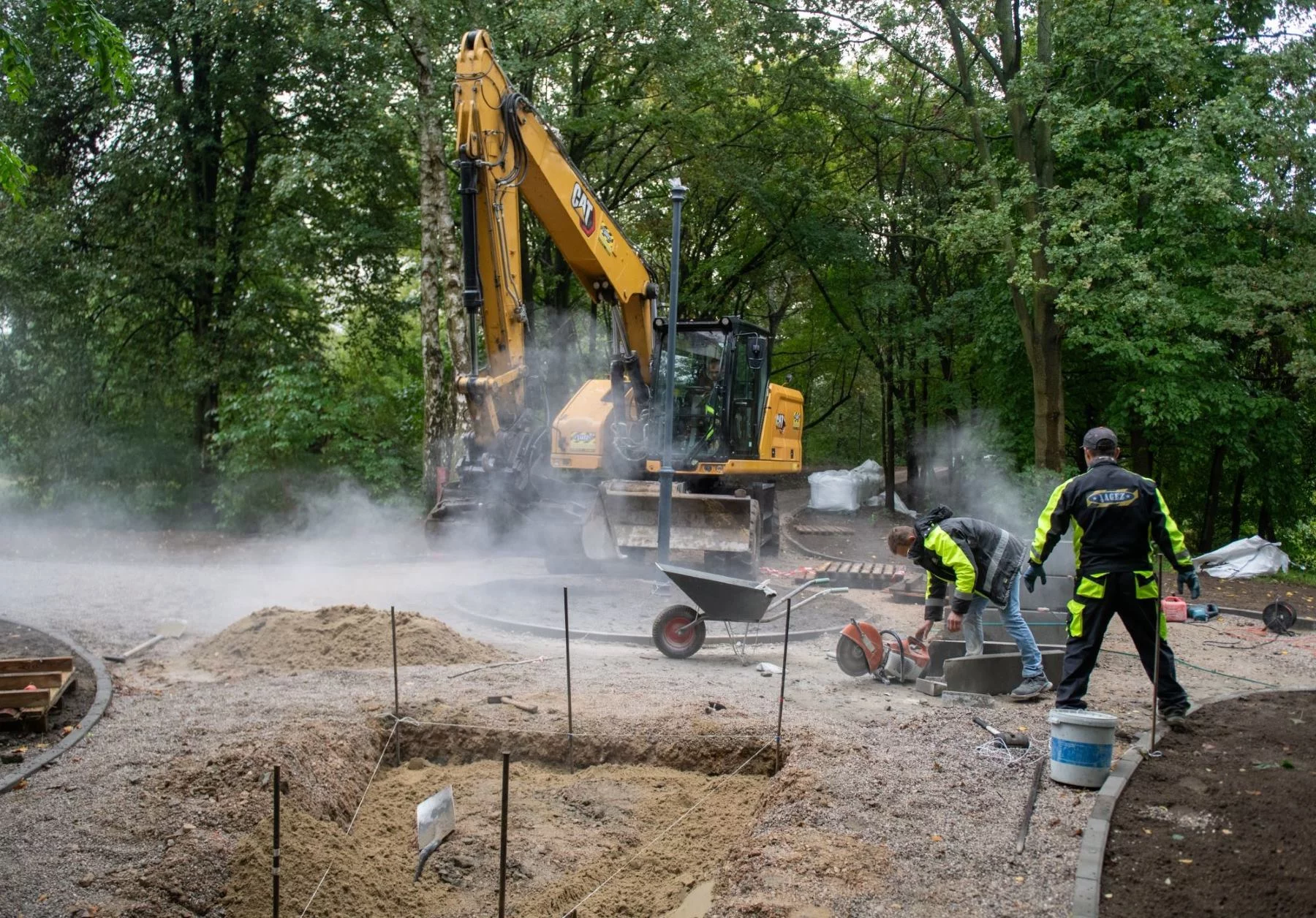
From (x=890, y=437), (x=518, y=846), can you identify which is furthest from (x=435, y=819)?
(x=890, y=437)

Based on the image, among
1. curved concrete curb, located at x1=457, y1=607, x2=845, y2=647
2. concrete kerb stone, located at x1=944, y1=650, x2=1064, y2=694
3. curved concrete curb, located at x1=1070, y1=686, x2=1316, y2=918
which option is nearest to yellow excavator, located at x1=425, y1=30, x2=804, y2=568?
curved concrete curb, located at x1=457, y1=607, x2=845, y2=647

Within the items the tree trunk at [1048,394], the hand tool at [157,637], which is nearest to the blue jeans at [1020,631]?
the hand tool at [157,637]

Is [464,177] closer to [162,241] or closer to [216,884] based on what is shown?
[216,884]

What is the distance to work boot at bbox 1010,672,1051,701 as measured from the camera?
24.0ft

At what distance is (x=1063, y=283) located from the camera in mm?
14133

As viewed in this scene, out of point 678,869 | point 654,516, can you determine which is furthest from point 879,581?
point 678,869

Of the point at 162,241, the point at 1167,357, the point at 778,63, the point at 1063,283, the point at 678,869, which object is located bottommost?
the point at 678,869

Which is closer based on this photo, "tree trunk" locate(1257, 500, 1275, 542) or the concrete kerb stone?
the concrete kerb stone

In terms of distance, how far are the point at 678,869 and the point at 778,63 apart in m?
17.6

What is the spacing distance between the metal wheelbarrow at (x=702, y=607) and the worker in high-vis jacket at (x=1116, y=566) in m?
2.29

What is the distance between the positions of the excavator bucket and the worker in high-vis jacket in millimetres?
Answer: 5849

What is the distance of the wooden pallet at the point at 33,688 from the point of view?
6.21 metres

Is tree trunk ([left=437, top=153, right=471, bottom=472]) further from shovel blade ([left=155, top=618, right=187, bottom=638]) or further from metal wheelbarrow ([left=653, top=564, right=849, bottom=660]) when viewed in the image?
metal wheelbarrow ([left=653, top=564, right=849, bottom=660])

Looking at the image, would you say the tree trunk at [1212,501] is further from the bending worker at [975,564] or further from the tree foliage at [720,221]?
the bending worker at [975,564]
